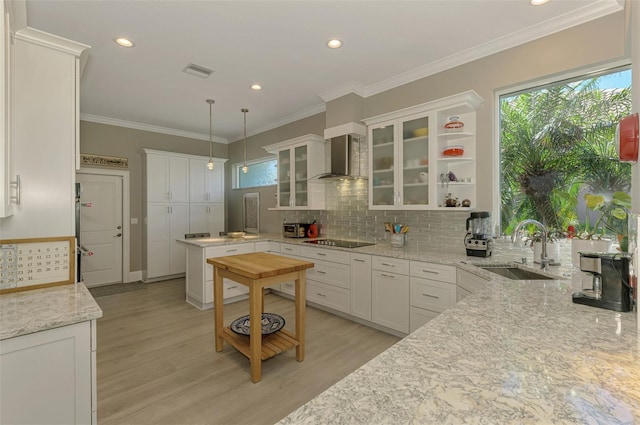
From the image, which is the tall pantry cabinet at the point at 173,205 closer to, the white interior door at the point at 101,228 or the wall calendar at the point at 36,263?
the white interior door at the point at 101,228

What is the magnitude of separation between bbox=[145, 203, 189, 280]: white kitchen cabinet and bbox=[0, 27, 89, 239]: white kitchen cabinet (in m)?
3.78

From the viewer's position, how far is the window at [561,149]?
2.42 m

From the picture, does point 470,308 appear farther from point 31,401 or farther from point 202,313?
point 202,313

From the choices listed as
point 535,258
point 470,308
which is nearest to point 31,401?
point 470,308

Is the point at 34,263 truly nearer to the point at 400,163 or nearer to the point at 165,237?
the point at 400,163

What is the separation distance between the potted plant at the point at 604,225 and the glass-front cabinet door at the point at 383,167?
165 centimetres

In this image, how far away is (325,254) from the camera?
3695mm

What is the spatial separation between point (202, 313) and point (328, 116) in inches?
123

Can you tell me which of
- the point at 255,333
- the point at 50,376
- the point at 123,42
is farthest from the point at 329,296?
the point at 123,42

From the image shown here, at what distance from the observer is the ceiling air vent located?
129 inches

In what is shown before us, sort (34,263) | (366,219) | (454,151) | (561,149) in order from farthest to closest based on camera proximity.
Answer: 1. (366,219)
2. (454,151)
3. (561,149)
4. (34,263)

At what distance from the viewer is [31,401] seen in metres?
1.29

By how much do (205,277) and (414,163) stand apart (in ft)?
9.73

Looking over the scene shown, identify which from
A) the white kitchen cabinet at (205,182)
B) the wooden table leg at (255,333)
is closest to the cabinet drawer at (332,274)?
the wooden table leg at (255,333)
